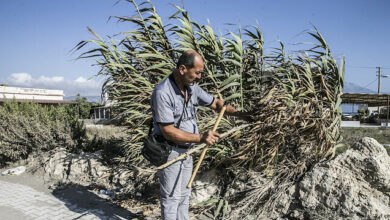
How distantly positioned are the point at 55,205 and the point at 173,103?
270cm

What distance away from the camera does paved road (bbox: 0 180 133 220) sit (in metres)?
3.42

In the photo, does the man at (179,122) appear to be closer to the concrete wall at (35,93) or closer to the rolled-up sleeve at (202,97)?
the rolled-up sleeve at (202,97)

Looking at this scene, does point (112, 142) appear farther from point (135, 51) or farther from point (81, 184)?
point (135, 51)

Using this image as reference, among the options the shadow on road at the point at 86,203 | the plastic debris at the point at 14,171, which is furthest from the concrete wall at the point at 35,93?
the shadow on road at the point at 86,203

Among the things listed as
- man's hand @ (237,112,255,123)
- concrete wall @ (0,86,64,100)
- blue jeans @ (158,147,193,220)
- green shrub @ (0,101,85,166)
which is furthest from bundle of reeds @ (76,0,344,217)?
concrete wall @ (0,86,64,100)

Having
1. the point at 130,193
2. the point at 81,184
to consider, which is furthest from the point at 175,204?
the point at 81,184

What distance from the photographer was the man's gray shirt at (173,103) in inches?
83.8

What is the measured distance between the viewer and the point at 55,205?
376cm

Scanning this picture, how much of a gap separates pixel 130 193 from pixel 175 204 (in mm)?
1858

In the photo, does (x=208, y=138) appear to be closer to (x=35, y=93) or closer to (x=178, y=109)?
(x=178, y=109)

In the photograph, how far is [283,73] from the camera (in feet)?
11.0

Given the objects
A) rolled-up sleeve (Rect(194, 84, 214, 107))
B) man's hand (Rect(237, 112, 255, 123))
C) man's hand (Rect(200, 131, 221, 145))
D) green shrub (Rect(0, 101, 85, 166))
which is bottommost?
green shrub (Rect(0, 101, 85, 166))

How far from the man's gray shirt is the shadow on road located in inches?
67.4

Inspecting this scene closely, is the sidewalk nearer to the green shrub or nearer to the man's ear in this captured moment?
the green shrub
